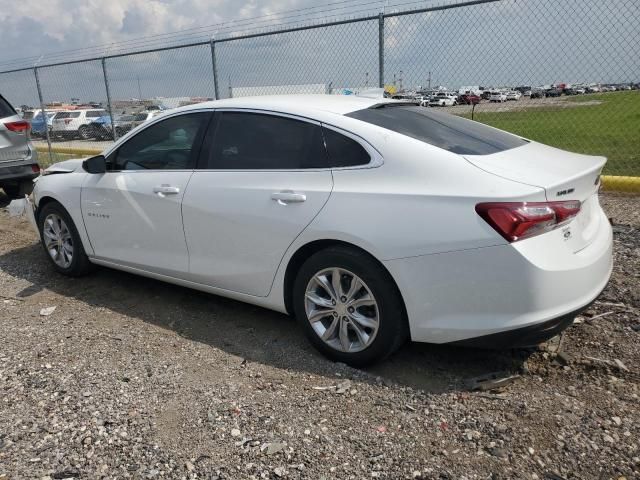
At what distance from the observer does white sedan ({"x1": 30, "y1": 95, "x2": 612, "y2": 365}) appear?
272 cm

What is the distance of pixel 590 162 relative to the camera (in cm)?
330

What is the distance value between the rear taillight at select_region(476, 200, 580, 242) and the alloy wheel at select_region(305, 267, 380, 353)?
0.79 metres

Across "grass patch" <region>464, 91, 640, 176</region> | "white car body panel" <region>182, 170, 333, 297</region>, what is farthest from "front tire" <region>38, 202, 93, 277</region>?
"grass patch" <region>464, 91, 640, 176</region>

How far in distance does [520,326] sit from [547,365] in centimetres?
71

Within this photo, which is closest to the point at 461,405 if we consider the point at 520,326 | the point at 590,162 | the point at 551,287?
the point at 520,326

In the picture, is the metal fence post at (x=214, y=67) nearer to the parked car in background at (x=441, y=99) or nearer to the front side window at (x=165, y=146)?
the parked car in background at (x=441, y=99)

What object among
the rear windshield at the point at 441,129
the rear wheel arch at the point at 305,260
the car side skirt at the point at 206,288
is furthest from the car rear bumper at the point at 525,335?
the car side skirt at the point at 206,288

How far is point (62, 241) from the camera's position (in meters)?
5.03

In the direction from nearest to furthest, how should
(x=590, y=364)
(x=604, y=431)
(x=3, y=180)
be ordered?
(x=604, y=431) → (x=590, y=364) → (x=3, y=180)

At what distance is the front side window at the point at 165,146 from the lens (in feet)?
13.0

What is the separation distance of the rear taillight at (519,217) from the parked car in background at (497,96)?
4.62 meters

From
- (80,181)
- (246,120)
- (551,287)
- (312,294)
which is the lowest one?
(312,294)

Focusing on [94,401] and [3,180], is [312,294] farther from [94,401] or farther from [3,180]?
[3,180]

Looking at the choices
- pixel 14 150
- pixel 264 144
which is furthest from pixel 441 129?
pixel 14 150
